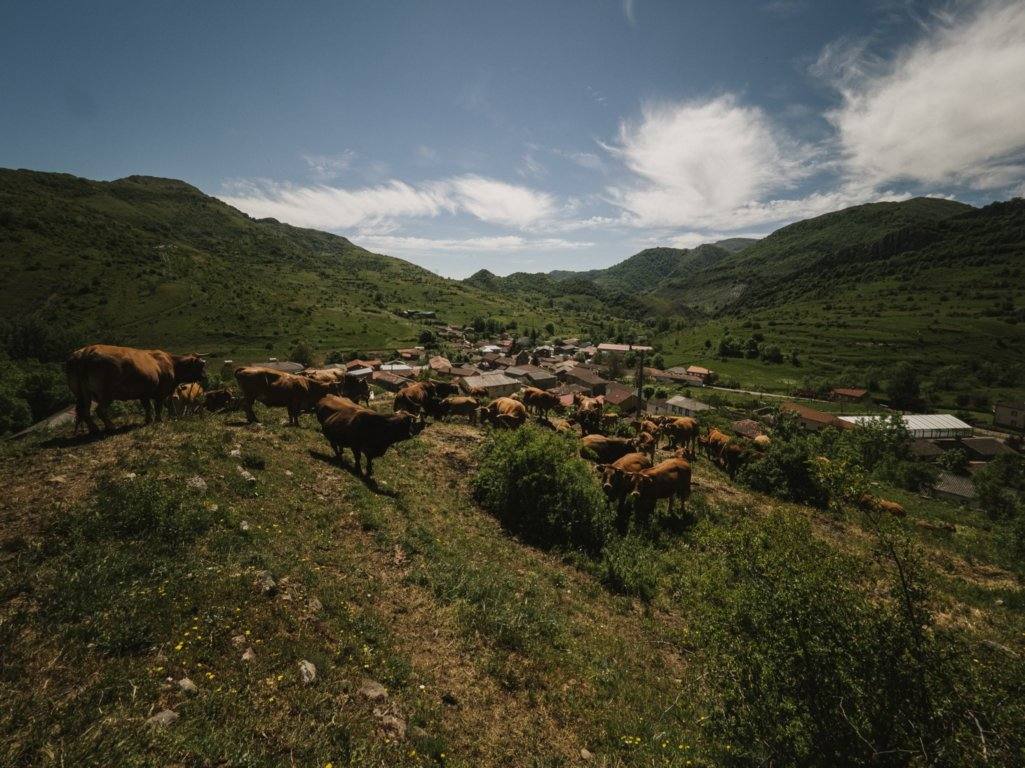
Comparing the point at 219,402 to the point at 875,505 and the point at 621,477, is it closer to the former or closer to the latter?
the point at 621,477

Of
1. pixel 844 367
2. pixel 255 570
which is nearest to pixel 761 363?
pixel 844 367

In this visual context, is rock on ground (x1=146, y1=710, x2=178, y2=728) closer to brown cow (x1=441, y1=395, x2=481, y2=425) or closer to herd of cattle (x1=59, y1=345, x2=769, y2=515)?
herd of cattle (x1=59, y1=345, x2=769, y2=515)

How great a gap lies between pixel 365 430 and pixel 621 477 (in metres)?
9.35

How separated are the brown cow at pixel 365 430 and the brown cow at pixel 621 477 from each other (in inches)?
303

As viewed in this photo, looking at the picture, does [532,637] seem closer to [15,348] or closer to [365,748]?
[365,748]

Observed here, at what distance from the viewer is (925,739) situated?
4.45 m

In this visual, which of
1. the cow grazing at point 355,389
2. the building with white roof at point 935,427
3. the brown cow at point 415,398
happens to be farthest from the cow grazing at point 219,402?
the building with white roof at point 935,427

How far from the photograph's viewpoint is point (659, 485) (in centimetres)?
1536

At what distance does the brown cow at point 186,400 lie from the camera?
50.2 ft

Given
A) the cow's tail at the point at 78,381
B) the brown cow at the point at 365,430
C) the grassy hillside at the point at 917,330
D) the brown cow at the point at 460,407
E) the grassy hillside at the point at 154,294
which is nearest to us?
the cow's tail at the point at 78,381

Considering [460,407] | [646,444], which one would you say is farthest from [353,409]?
[646,444]

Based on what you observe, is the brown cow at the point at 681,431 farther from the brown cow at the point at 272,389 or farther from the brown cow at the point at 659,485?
the brown cow at the point at 272,389

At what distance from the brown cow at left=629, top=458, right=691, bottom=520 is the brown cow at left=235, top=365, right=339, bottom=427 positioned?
12718 millimetres

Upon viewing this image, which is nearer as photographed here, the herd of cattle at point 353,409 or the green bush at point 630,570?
the herd of cattle at point 353,409
